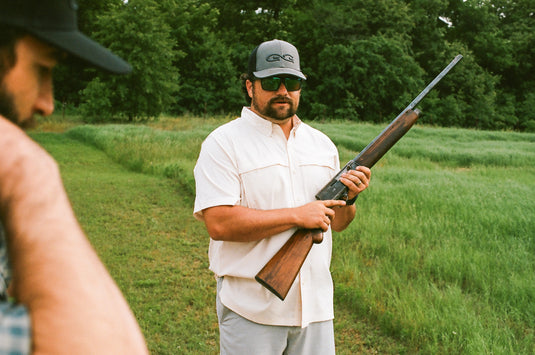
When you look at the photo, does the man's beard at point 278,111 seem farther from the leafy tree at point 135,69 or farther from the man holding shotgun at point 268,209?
the leafy tree at point 135,69

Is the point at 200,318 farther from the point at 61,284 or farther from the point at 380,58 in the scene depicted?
the point at 380,58

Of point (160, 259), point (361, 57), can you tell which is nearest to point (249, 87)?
point (160, 259)

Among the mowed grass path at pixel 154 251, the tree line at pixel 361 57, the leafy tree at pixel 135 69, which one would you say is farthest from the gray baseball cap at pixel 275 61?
the tree line at pixel 361 57

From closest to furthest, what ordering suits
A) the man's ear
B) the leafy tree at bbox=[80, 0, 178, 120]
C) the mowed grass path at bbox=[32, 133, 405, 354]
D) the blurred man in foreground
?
the blurred man in foreground → the man's ear → the mowed grass path at bbox=[32, 133, 405, 354] → the leafy tree at bbox=[80, 0, 178, 120]

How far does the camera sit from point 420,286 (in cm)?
472

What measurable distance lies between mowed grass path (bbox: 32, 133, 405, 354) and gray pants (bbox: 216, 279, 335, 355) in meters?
1.91

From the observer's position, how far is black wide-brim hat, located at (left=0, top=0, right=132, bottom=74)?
759 millimetres

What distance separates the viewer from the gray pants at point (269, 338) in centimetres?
236

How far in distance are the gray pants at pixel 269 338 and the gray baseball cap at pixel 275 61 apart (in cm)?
123

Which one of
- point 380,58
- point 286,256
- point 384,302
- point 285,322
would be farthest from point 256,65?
point 380,58

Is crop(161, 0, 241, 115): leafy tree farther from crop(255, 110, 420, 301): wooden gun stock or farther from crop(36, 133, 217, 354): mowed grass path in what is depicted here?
crop(255, 110, 420, 301): wooden gun stock

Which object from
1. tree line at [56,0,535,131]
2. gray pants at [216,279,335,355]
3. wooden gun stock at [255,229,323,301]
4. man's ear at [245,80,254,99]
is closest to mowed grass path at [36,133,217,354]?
gray pants at [216,279,335,355]

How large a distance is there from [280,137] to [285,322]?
36.8 inches

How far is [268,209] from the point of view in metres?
2.46
